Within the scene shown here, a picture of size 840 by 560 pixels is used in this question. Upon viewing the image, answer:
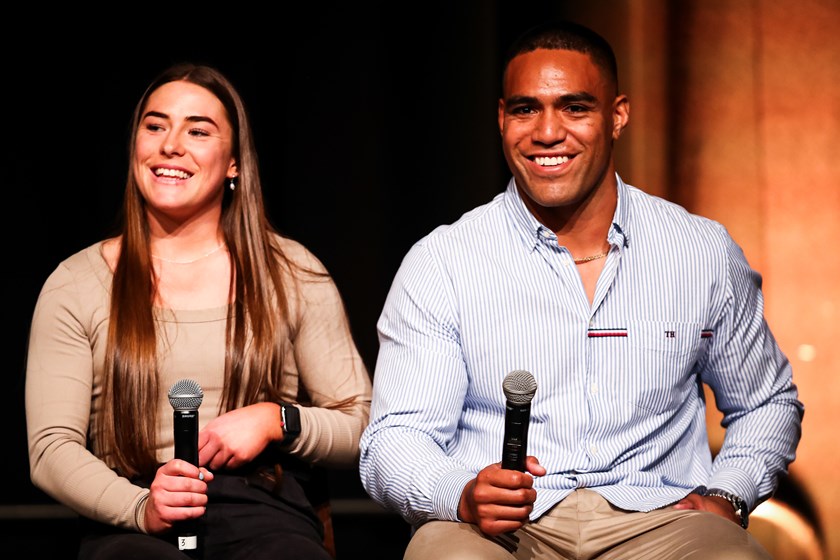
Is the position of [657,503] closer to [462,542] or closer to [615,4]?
[462,542]

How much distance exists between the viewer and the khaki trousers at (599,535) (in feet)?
6.94

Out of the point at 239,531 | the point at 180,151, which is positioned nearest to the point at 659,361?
the point at 239,531

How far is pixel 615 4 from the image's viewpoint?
3734 mm

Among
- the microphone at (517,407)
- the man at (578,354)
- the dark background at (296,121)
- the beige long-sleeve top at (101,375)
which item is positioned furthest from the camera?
the dark background at (296,121)

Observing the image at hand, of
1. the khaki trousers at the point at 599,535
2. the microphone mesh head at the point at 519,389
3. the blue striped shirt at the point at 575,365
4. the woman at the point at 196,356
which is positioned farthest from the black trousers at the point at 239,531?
the microphone mesh head at the point at 519,389

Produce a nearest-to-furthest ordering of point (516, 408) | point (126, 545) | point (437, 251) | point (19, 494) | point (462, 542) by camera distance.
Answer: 1. point (516, 408)
2. point (462, 542)
3. point (126, 545)
4. point (437, 251)
5. point (19, 494)

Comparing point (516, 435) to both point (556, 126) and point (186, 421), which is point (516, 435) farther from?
point (556, 126)

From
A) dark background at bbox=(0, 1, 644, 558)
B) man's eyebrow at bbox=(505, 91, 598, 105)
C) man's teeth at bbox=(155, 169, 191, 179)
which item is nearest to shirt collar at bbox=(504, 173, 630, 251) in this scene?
Result: man's eyebrow at bbox=(505, 91, 598, 105)

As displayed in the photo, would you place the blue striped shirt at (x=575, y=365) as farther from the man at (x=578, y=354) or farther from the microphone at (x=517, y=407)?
the microphone at (x=517, y=407)

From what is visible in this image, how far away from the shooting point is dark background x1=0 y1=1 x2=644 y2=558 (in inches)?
139

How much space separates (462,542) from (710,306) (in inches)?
32.2

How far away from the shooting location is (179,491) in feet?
7.02

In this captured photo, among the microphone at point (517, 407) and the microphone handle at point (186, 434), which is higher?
the microphone at point (517, 407)

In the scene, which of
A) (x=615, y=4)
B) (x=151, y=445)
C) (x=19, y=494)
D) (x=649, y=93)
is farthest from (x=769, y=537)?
(x=19, y=494)
